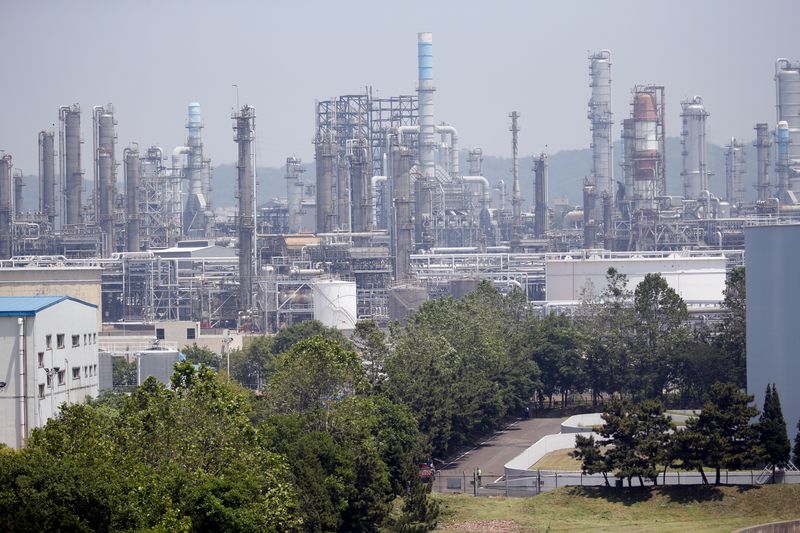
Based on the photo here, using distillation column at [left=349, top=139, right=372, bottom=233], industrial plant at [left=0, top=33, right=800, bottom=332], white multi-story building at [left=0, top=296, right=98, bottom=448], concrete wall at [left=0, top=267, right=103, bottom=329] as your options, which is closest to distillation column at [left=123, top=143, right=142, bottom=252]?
industrial plant at [left=0, top=33, right=800, bottom=332]

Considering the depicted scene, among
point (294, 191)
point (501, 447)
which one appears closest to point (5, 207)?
point (294, 191)

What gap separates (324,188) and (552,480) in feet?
193

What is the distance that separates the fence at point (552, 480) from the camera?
33688 mm

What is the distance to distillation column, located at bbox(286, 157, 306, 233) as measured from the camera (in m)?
117

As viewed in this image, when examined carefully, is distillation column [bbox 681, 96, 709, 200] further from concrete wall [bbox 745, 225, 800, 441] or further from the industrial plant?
concrete wall [bbox 745, 225, 800, 441]

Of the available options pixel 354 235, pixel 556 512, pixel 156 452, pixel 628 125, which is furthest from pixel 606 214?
pixel 156 452

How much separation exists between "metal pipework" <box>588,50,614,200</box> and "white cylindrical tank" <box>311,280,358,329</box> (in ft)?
140

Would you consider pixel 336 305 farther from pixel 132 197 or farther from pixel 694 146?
pixel 694 146

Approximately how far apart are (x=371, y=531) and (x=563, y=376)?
25.5 m

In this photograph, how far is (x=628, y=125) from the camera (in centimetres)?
9725

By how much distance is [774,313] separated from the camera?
38.6m

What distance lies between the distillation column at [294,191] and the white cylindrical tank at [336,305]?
4190 cm

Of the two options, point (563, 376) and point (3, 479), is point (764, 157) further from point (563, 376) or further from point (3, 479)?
point (3, 479)

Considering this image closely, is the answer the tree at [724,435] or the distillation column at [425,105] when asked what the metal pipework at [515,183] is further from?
the tree at [724,435]
